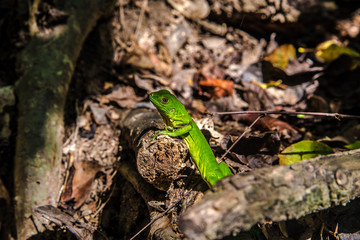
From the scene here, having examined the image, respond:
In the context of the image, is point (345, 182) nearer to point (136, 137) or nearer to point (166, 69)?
point (136, 137)

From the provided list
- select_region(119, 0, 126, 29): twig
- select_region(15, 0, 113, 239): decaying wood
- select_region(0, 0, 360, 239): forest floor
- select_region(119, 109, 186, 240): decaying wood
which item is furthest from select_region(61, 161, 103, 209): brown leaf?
select_region(119, 0, 126, 29): twig

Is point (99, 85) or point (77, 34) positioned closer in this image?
point (77, 34)

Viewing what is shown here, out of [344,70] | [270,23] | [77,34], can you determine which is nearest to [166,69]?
[77,34]

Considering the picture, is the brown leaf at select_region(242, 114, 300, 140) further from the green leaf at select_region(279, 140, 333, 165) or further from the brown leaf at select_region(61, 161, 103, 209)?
the brown leaf at select_region(61, 161, 103, 209)

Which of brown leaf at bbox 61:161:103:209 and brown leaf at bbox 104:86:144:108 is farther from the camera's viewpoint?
brown leaf at bbox 104:86:144:108

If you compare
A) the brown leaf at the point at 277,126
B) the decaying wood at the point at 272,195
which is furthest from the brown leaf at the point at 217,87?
the decaying wood at the point at 272,195

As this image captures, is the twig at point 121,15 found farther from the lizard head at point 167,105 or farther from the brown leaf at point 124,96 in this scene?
the lizard head at point 167,105

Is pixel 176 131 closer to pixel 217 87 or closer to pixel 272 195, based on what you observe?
pixel 272 195
